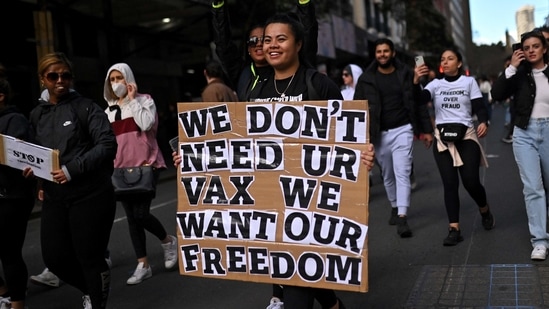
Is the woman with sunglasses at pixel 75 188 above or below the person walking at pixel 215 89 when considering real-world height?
below

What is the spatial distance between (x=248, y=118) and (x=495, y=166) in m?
8.55

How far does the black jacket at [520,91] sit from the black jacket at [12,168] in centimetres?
370

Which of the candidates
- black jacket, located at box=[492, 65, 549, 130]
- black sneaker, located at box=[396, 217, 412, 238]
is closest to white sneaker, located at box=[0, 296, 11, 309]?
black sneaker, located at box=[396, 217, 412, 238]

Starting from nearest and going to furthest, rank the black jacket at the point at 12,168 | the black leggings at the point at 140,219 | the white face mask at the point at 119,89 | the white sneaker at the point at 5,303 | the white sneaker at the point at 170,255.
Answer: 1. the black jacket at the point at 12,168
2. the white sneaker at the point at 5,303
3. the white face mask at the point at 119,89
4. the black leggings at the point at 140,219
5. the white sneaker at the point at 170,255

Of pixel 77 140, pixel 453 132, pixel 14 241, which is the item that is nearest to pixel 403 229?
pixel 453 132

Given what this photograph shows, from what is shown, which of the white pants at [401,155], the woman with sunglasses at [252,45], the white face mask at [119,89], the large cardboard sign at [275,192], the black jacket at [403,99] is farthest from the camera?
the white pants at [401,155]

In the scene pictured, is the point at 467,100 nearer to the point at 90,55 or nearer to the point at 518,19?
the point at 518,19

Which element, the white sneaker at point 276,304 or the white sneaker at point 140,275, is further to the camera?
the white sneaker at point 140,275

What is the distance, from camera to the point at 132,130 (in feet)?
17.6

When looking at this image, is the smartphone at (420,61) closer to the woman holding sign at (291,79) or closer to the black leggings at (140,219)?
the woman holding sign at (291,79)

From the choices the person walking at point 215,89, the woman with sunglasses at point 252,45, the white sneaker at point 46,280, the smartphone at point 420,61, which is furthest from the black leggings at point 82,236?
the smartphone at point 420,61

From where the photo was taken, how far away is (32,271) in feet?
20.8

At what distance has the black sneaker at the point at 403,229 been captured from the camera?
6.33m

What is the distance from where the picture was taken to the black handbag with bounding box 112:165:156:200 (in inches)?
207
